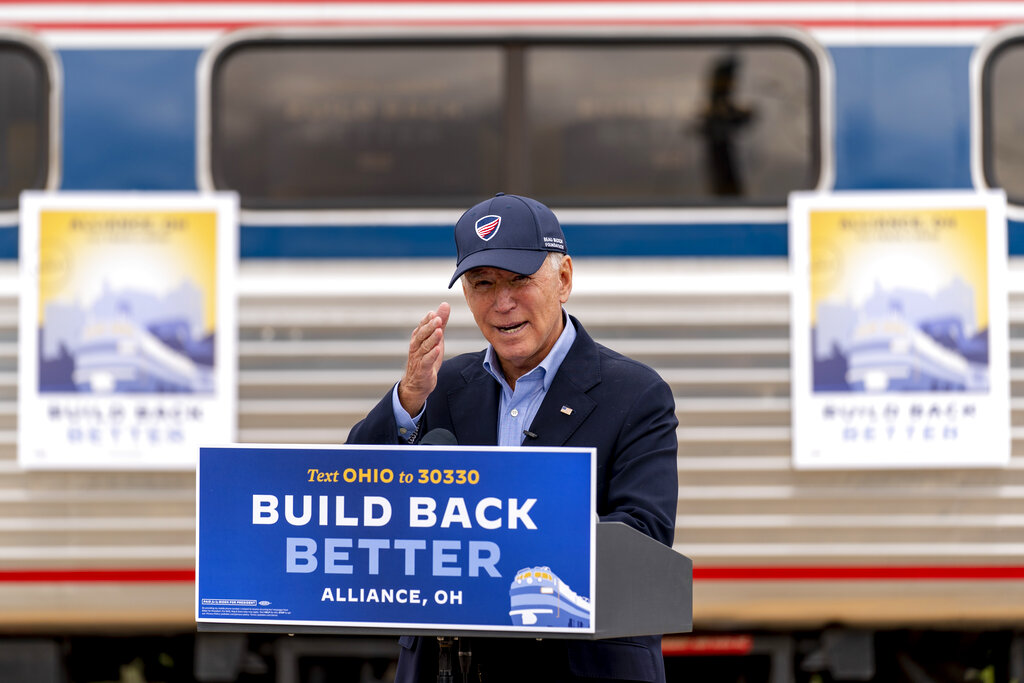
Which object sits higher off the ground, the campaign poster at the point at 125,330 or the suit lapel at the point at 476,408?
the campaign poster at the point at 125,330

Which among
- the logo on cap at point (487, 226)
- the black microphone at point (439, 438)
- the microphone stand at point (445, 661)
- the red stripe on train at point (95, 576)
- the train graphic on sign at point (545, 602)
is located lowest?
the red stripe on train at point (95, 576)

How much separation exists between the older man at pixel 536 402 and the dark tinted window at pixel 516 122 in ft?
6.42

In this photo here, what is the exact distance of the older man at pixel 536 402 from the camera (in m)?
1.88

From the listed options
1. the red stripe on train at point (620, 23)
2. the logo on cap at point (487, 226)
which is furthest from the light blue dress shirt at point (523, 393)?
the red stripe on train at point (620, 23)

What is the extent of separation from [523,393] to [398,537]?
17.2 inches

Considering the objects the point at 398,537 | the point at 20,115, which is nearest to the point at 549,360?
the point at 398,537

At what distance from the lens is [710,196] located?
3.97 metres

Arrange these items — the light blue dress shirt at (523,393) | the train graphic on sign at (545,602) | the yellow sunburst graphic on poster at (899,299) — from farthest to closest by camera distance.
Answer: the yellow sunburst graphic on poster at (899,299)
the light blue dress shirt at (523,393)
the train graphic on sign at (545,602)

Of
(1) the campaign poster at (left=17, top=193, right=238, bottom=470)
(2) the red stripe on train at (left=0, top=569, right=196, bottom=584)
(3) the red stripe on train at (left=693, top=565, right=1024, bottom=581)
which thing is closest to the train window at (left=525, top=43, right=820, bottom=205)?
(1) the campaign poster at (left=17, top=193, right=238, bottom=470)

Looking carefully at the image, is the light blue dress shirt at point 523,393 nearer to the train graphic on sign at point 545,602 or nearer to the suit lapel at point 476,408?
the suit lapel at point 476,408

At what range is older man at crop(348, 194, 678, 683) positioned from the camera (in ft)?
6.18

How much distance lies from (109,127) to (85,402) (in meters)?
0.96

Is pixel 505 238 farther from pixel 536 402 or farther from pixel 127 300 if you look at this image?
pixel 127 300

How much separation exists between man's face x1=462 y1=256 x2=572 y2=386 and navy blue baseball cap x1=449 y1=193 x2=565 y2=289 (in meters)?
0.04
